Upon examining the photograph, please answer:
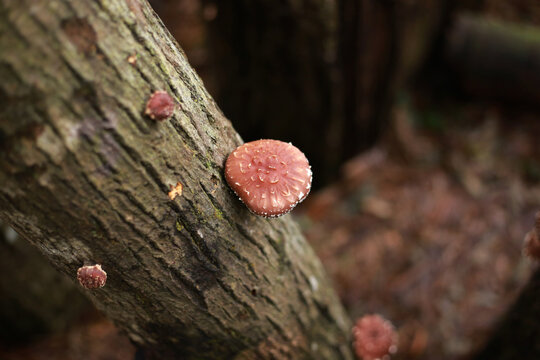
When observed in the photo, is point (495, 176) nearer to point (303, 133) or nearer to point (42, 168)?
point (303, 133)

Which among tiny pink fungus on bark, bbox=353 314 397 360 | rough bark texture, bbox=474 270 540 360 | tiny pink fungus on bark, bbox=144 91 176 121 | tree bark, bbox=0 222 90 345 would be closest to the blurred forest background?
tree bark, bbox=0 222 90 345

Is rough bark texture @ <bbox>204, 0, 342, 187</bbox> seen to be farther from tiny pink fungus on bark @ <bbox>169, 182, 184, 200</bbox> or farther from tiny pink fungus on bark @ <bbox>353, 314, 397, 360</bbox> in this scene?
tiny pink fungus on bark @ <bbox>169, 182, 184, 200</bbox>

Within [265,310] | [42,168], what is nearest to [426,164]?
[265,310]

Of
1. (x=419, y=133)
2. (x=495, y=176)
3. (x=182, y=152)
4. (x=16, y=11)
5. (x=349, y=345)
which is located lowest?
(x=349, y=345)

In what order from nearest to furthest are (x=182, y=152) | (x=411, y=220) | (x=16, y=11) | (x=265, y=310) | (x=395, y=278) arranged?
(x=16, y=11), (x=182, y=152), (x=265, y=310), (x=395, y=278), (x=411, y=220)

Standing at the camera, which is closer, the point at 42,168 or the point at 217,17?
the point at 42,168

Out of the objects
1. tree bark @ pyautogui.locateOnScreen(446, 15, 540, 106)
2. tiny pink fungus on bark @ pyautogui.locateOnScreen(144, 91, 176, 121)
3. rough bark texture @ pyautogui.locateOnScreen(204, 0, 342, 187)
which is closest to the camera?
tiny pink fungus on bark @ pyautogui.locateOnScreen(144, 91, 176, 121)

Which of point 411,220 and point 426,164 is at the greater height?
point 426,164

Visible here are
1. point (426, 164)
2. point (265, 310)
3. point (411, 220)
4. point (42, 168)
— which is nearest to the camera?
point (42, 168)

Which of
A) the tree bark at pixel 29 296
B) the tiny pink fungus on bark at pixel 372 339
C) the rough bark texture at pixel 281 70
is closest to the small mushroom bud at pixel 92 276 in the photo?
the tiny pink fungus on bark at pixel 372 339
